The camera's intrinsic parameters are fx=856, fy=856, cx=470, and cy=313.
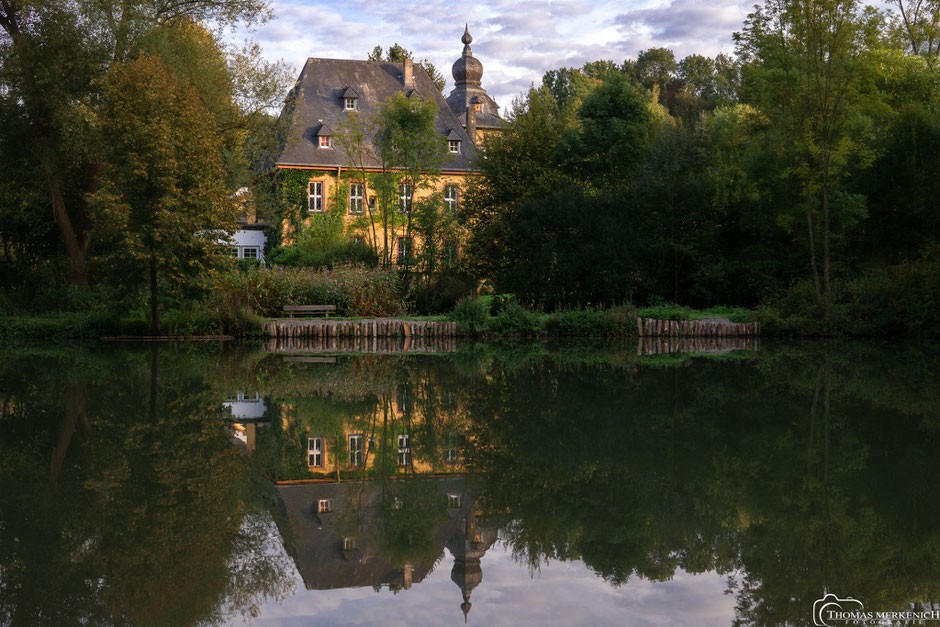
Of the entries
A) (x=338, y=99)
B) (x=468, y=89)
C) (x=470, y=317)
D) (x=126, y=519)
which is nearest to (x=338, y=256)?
(x=470, y=317)

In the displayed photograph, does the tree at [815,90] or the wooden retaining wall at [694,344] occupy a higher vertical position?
the tree at [815,90]

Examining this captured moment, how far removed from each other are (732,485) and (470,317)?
16122mm

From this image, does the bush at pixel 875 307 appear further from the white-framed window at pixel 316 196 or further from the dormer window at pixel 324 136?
the dormer window at pixel 324 136

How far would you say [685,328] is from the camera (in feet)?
71.2

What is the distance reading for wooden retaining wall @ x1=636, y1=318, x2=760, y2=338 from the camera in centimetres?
2166

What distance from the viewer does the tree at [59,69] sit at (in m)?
24.2

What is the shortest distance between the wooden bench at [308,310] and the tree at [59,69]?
22.9ft

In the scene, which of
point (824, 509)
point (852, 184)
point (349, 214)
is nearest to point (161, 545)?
point (824, 509)

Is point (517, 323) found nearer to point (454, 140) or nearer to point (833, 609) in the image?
point (833, 609)

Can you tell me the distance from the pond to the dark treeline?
12.7 metres

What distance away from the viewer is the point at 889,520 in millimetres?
5020

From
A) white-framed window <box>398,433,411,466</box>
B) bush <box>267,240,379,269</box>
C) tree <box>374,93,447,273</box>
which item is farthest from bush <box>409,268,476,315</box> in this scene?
white-framed window <box>398,433,411,466</box>

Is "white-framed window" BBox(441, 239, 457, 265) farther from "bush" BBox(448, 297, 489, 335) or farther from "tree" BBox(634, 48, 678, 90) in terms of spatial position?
"tree" BBox(634, 48, 678, 90)

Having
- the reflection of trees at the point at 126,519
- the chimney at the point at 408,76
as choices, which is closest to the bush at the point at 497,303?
the reflection of trees at the point at 126,519
